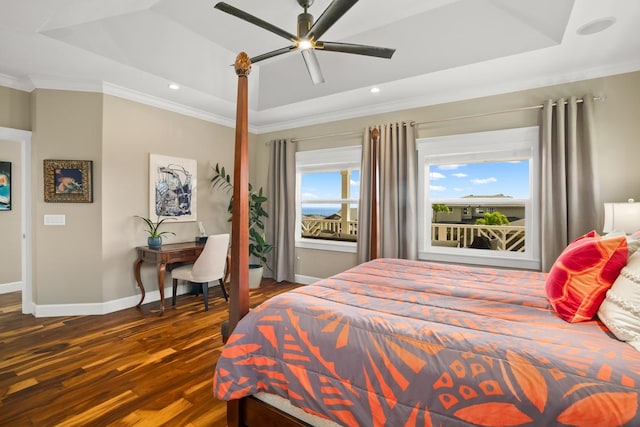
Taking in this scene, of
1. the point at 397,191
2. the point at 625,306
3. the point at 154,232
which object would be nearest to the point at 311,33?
the point at 625,306

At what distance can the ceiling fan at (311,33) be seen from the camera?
6.16ft

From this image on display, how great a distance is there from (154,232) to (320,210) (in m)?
2.37

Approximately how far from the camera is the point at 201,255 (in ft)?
11.8

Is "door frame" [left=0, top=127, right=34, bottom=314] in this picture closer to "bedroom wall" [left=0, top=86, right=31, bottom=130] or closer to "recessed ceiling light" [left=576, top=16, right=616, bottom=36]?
"bedroom wall" [left=0, top=86, right=31, bottom=130]

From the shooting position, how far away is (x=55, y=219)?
345 cm

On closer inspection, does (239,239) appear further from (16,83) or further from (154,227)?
(16,83)

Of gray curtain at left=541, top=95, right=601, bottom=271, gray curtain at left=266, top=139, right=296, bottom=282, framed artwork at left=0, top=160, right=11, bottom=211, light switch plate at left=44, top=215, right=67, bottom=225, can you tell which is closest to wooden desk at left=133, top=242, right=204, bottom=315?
light switch plate at left=44, top=215, right=67, bottom=225

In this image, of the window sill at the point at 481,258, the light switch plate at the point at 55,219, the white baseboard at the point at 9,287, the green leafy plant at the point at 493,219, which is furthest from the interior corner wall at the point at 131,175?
the green leafy plant at the point at 493,219

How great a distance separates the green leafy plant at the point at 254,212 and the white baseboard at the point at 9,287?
3.04 meters

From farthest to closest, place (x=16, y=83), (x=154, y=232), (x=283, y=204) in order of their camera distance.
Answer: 1. (x=283, y=204)
2. (x=154, y=232)
3. (x=16, y=83)

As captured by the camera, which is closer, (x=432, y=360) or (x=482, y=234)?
(x=432, y=360)

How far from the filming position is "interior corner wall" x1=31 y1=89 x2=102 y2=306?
3.39 m

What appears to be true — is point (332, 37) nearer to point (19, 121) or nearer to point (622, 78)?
point (622, 78)

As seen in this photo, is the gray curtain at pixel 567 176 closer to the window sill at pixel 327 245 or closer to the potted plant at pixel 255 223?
the window sill at pixel 327 245
